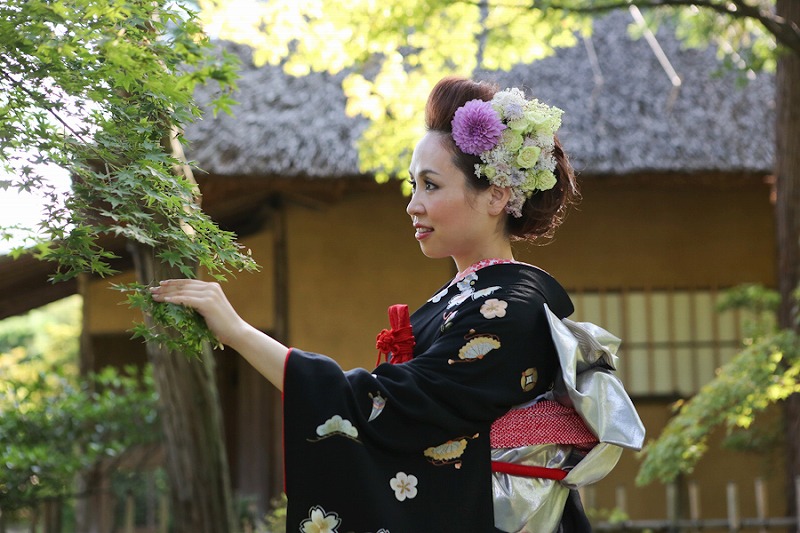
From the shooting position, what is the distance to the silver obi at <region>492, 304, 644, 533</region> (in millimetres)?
2369

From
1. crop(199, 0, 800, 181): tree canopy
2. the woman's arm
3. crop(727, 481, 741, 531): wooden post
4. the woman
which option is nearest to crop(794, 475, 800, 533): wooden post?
crop(727, 481, 741, 531): wooden post

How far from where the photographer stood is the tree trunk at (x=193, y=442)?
4.57 m

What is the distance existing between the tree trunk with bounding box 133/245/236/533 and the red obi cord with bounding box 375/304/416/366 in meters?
2.14

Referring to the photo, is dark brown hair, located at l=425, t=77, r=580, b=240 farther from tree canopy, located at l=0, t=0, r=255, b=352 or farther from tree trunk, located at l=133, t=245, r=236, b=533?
tree trunk, located at l=133, t=245, r=236, b=533

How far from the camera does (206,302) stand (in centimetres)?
214

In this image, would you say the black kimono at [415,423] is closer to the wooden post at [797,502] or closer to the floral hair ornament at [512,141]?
the floral hair ornament at [512,141]

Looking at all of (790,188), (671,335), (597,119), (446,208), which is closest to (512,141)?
(446,208)

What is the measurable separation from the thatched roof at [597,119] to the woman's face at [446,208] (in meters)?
4.45

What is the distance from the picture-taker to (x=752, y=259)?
309 inches

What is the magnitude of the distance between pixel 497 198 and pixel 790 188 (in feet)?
13.3

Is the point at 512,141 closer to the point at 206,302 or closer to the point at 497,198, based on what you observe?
the point at 497,198

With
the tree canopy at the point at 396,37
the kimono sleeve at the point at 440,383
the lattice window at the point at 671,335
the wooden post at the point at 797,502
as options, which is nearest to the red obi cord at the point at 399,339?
the kimono sleeve at the point at 440,383

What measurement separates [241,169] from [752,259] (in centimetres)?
393

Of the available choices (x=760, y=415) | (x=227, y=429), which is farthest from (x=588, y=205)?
(x=227, y=429)
